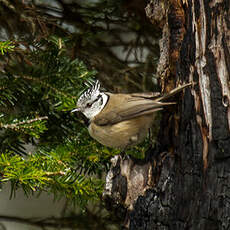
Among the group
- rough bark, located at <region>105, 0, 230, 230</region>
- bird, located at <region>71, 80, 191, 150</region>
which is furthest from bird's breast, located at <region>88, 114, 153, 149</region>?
rough bark, located at <region>105, 0, 230, 230</region>

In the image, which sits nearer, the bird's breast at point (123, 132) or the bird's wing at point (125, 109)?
the bird's wing at point (125, 109)

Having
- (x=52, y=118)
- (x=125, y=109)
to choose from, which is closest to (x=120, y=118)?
(x=125, y=109)

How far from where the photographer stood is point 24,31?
2377 millimetres

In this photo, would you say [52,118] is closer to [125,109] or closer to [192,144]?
[125,109]

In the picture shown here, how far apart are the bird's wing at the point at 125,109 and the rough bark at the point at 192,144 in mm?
161

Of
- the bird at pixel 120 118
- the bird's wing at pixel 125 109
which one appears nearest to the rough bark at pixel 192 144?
the bird's wing at pixel 125 109

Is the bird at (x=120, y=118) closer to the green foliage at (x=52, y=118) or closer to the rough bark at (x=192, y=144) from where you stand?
the green foliage at (x=52, y=118)

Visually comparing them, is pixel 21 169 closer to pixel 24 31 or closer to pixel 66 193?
pixel 66 193

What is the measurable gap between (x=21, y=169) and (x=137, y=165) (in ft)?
1.55

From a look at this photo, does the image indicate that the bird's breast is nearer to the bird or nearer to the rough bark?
the bird

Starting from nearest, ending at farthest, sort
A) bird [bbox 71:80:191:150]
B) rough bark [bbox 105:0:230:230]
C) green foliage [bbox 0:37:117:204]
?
rough bark [bbox 105:0:230:230]
green foliage [bbox 0:37:117:204]
bird [bbox 71:80:191:150]

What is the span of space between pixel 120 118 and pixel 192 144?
0.62 metres

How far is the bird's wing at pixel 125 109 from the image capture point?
1897 mm

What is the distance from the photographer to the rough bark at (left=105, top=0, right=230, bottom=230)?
56.6 inches
